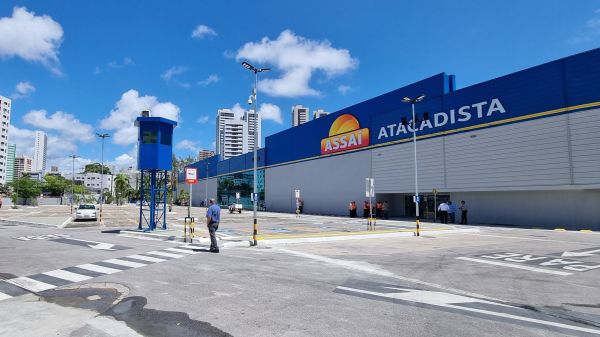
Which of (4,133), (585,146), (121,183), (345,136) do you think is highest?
(4,133)

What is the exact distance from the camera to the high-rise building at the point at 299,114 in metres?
117

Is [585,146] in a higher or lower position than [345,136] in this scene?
lower

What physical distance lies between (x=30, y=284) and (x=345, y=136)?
3742cm

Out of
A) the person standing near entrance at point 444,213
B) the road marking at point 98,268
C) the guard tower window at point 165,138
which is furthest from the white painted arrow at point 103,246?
the person standing near entrance at point 444,213

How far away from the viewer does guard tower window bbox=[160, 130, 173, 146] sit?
21191 millimetres

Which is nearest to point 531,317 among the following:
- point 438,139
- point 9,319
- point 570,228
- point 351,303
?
point 351,303

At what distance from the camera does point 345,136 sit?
143ft

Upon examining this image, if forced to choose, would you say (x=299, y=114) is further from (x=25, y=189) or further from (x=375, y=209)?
(x=375, y=209)

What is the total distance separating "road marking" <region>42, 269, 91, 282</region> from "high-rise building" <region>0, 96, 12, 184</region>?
14293 centimetres

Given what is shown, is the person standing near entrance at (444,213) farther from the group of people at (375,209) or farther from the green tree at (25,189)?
the green tree at (25,189)

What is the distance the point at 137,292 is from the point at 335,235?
13.0m

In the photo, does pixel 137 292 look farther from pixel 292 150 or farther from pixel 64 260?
pixel 292 150

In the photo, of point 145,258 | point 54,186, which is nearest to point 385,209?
point 145,258

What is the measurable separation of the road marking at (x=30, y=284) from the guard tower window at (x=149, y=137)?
12671 mm
